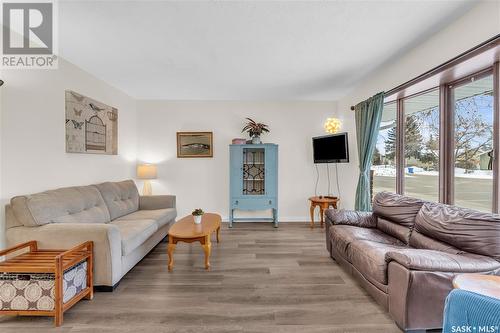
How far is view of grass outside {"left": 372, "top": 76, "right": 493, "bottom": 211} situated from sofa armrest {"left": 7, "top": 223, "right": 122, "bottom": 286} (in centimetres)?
357

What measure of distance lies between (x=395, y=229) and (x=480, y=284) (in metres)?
1.35

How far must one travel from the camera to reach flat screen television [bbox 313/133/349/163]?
13.7ft

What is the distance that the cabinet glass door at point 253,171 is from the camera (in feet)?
15.3

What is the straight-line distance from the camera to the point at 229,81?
149 inches

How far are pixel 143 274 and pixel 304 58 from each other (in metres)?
3.08

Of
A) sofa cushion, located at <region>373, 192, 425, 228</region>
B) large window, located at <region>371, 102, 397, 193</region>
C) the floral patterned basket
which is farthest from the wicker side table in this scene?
large window, located at <region>371, 102, 397, 193</region>

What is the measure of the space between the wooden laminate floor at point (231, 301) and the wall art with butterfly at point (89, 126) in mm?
1777

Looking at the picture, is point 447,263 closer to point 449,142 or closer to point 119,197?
point 449,142

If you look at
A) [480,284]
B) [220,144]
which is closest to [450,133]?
[480,284]

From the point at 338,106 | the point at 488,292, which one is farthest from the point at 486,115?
the point at 338,106

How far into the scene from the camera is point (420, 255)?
176cm

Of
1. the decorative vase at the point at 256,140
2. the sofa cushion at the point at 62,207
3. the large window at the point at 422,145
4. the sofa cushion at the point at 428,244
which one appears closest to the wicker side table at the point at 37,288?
the sofa cushion at the point at 62,207

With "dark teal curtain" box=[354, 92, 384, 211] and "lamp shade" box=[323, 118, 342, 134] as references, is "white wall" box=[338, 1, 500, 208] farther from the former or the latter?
"lamp shade" box=[323, 118, 342, 134]

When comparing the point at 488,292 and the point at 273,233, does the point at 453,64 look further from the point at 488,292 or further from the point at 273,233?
the point at 273,233
